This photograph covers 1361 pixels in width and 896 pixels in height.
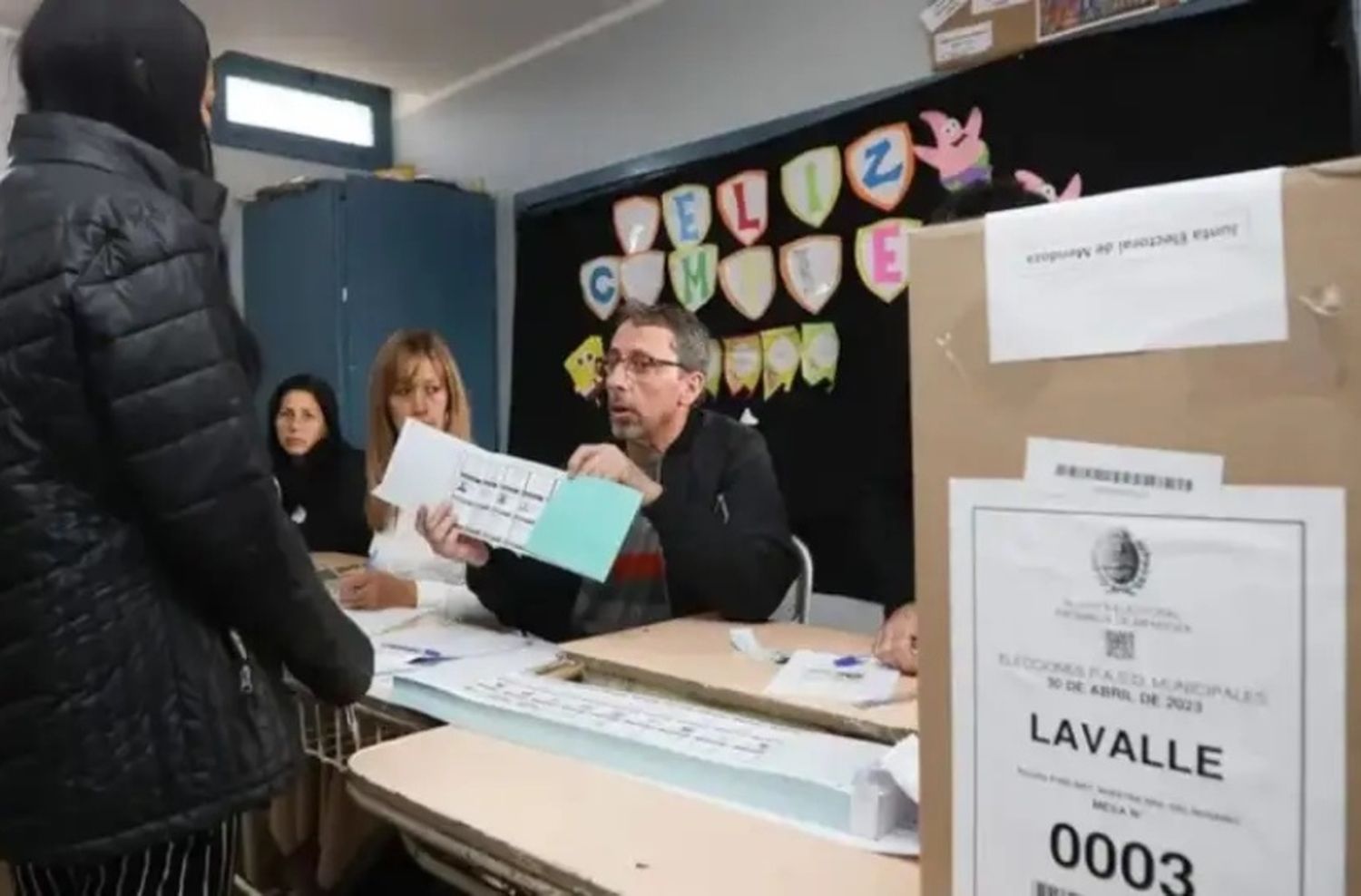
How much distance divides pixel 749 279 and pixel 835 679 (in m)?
1.90

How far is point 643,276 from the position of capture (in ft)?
11.3

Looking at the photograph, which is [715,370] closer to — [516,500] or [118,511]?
[516,500]

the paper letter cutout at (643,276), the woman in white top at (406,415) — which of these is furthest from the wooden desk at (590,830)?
the paper letter cutout at (643,276)

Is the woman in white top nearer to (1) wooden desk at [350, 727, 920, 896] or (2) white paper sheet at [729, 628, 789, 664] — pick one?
(2) white paper sheet at [729, 628, 789, 664]

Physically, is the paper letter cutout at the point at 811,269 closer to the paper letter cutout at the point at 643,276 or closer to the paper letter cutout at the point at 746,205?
the paper letter cutout at the point at 746,205

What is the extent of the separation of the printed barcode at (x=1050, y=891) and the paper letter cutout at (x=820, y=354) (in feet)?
7.70

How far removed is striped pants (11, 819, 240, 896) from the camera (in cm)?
105

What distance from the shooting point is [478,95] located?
4.09 meters

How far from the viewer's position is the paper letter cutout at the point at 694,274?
3242 mm

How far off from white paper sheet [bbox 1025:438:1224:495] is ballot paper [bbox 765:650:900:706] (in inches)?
28.1

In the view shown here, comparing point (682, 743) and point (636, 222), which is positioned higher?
point (636, 222)

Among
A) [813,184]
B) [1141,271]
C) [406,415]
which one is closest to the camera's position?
[1141,271]

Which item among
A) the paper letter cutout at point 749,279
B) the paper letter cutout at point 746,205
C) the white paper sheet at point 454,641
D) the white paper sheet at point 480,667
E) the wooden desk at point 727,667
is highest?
the paper letter cutout at point 746,205

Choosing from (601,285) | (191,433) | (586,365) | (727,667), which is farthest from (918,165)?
(191,433)
